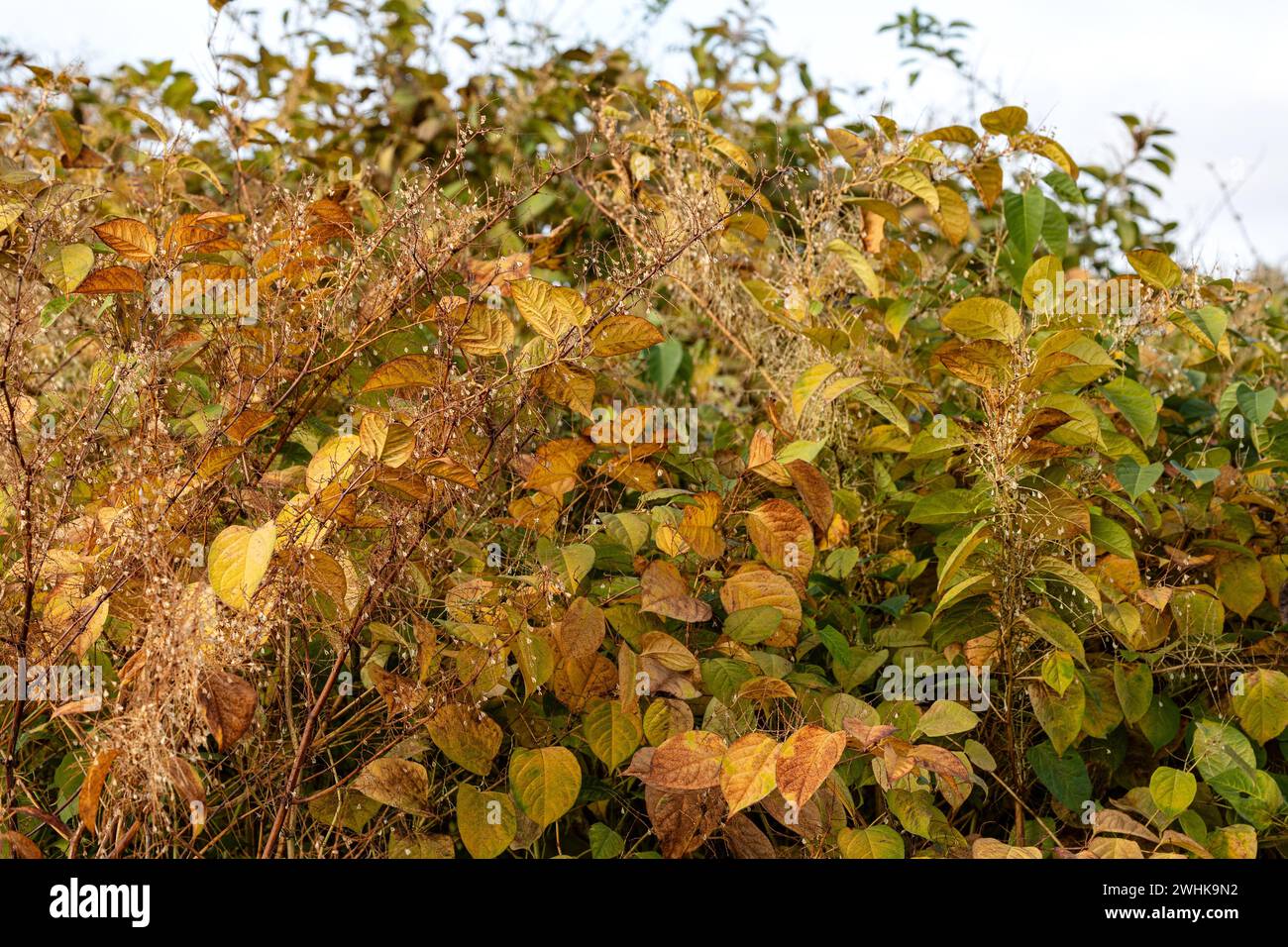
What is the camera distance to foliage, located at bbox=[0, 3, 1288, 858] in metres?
1.54

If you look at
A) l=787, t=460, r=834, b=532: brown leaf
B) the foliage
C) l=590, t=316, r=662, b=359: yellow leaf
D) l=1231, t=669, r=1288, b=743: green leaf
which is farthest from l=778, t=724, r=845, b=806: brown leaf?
l=1231, t=669, r=1288, b=743: green leaf

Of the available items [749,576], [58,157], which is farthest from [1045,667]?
[58,157]

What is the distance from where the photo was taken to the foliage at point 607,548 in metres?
1.54

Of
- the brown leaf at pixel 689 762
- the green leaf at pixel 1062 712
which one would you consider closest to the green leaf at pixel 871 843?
the brown leaf at pixel 689 762

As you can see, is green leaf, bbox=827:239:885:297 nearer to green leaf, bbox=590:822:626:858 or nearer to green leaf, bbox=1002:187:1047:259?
green leaf, bbox=1002:187:1047:259

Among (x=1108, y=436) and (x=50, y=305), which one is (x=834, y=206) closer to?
(x=1108, y=436)

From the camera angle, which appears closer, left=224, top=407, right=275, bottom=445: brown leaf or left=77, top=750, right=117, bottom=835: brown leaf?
left=77, top=750, right=117, bottom=835: brown leaf

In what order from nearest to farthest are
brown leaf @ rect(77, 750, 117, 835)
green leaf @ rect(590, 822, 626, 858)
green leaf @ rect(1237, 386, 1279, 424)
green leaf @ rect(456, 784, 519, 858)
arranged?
1. brown leaf @ rect(77, 750, 117, 835)
2. green leaf @ rect(456, 784, 519, 858)
3. green leaf @ rect(590, 822, 626, 858)
4. green leaf @ rect(1237, 386, 1279, 424)

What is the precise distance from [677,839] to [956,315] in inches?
35.0

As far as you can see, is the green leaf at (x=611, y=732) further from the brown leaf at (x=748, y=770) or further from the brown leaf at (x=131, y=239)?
the brown leaf at (x=131, y=239)

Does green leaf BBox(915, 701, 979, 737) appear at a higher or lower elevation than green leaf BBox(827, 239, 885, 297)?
lower

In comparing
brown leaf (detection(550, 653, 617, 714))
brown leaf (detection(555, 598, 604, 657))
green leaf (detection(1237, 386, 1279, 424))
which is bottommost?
brown leaf (detection(550, 653, 617, 714))

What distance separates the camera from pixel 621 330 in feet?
5.32
